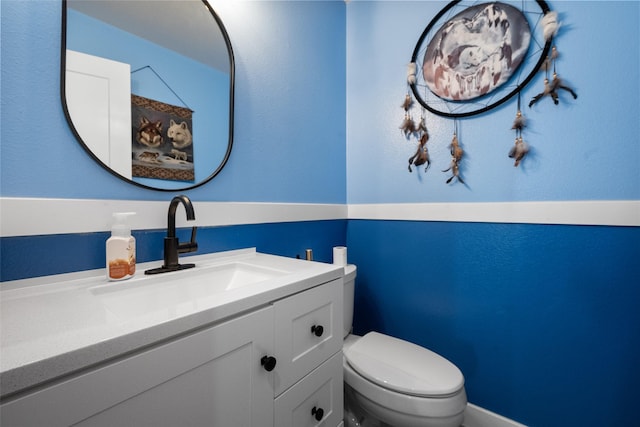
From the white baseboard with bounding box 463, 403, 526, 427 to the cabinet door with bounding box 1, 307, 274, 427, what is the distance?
3.61ft

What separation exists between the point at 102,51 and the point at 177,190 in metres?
0.42

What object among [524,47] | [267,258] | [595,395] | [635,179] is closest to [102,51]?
[267,258]

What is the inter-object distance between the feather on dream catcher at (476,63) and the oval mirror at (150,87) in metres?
0.92

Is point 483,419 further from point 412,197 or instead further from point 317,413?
point 412,197

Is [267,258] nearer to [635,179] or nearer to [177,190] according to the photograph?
[177,190]

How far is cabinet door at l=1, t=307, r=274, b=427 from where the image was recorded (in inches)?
13.1

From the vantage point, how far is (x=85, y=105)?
27.7 inches

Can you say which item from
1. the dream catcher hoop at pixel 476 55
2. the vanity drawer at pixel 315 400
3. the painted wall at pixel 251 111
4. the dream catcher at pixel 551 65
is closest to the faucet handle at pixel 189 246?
the painted wall at pixel 251 111

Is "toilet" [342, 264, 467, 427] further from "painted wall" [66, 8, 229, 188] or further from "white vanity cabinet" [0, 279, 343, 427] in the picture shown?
"painted wall" [66, 8, 229, 188]

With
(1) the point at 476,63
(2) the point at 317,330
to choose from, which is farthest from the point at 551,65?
(2) the point at 317,330

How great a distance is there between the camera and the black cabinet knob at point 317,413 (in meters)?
0.72

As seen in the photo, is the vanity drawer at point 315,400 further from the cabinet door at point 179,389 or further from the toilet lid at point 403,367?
the toilet lid at point 403,367

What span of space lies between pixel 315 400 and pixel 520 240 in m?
1.00

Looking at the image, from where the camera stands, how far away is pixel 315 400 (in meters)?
0.72
